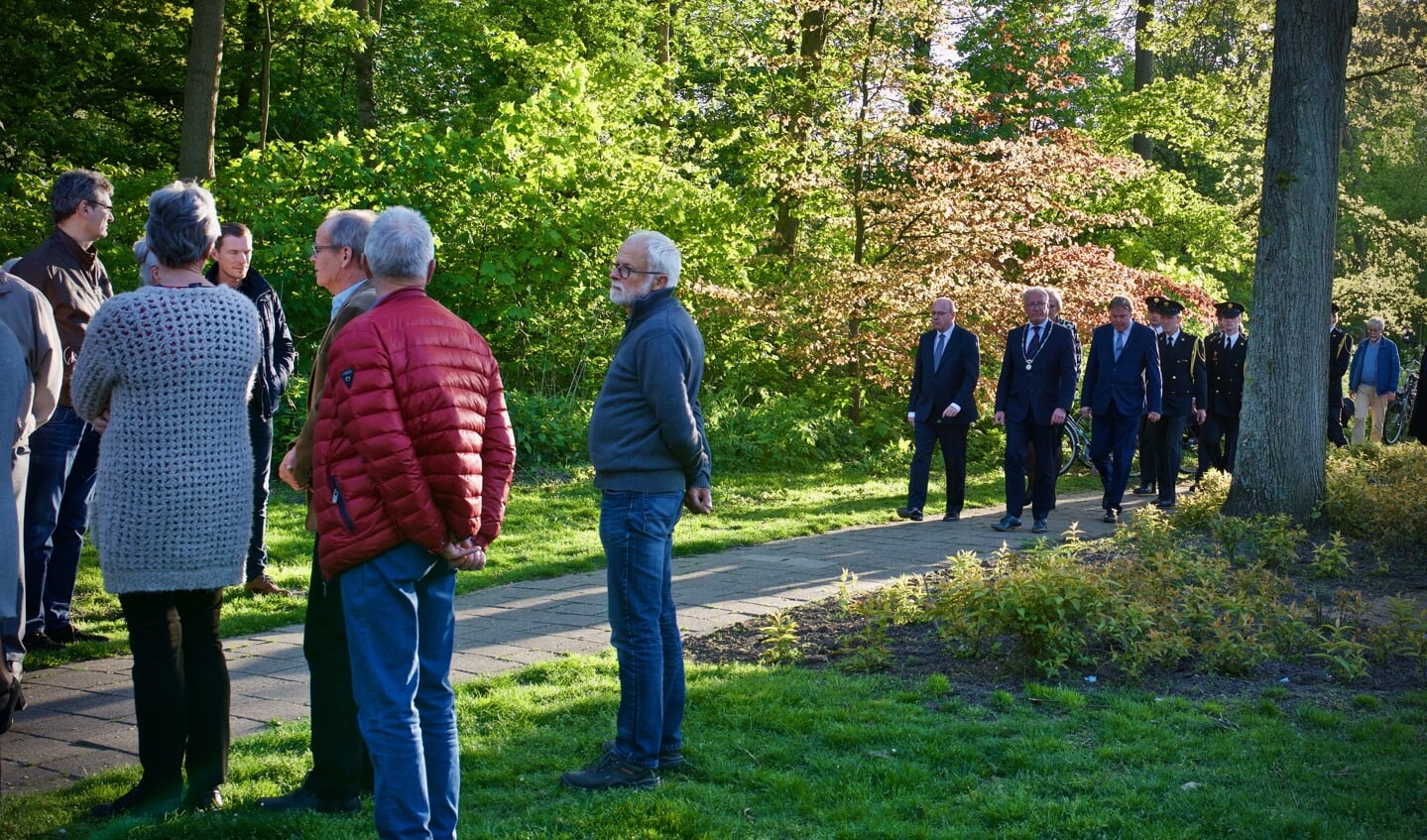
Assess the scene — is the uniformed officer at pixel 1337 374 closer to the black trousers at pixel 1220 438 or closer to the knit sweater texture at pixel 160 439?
the black trousers at pixel 1220 438

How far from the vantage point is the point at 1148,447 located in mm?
13953

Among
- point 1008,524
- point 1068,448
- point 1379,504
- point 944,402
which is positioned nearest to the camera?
point 1379,504

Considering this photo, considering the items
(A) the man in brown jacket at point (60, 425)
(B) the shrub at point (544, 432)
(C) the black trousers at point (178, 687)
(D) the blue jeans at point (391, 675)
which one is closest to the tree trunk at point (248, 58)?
(B) the shrub at point (544, 432)

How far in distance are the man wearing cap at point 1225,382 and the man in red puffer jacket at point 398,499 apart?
11825mm

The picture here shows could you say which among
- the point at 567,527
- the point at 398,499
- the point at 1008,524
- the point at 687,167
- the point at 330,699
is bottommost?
the point at 1008,524

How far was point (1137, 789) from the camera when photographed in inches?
176

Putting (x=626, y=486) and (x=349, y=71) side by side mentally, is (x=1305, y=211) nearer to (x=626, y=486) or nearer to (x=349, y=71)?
(x=626, y=486)

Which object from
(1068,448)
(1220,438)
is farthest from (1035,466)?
(1068,448)

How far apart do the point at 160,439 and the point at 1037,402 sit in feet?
28.2

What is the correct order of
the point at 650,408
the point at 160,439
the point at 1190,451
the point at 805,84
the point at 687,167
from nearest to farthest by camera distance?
the point at 160,439 < the point at 650,408 < the point at 805,84 < the point at 687,167 < the point at 1190,451

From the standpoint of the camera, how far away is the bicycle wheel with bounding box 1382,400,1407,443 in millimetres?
22516

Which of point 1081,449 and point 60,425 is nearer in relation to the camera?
point 60,425

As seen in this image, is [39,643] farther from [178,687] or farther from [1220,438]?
[1220,438]

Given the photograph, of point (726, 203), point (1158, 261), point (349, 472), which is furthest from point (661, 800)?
point (1158, 261)
